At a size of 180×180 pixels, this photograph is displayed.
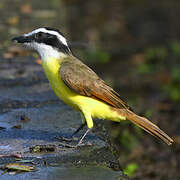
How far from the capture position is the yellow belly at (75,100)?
435 cm

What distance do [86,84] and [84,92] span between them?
0.08 meters

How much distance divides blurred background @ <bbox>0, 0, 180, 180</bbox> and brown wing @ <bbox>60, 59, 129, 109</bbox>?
1.44m

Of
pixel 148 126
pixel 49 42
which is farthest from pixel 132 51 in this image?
pixel 148 126

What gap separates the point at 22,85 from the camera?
5543mm

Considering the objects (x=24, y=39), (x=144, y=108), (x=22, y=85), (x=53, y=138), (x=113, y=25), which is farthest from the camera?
(x=113, y=25)

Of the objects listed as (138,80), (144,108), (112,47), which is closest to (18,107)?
(144,108)

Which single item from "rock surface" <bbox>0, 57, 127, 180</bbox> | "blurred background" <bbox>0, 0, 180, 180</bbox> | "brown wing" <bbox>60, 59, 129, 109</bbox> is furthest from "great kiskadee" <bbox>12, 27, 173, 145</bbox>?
"blurred background" <bbox>0, 0, 180, 180</bbox>

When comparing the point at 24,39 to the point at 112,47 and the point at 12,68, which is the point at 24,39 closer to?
the point at 12,68

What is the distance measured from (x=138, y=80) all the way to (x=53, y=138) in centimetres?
517

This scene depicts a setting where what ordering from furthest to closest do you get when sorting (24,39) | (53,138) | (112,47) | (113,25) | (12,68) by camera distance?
(113,25) → (112,47) → (12,68) → (24,39) → (53,138)

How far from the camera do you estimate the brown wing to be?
4.32 meters

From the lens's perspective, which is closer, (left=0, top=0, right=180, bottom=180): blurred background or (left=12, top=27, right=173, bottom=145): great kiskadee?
(left=12, top=27, right=173, bottom=145): great kiskadee

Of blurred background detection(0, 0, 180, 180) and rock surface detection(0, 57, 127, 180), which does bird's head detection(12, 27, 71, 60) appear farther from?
blurred background detection(0, 0, 180, 180)

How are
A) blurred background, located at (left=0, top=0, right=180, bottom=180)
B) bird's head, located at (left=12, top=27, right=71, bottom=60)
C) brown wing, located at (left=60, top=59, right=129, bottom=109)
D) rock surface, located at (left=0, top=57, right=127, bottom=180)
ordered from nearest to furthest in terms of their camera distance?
rock surface, located at (left=0, top=57, right=127, bottom=180) < brown wing, located at (left=60, top=59, right=129, bottom=109) < bird's head, located at (left=12, top=27, right=71, bottom=60) < blurred background, located at (left=0, top=0, right=180, bottom=180)
